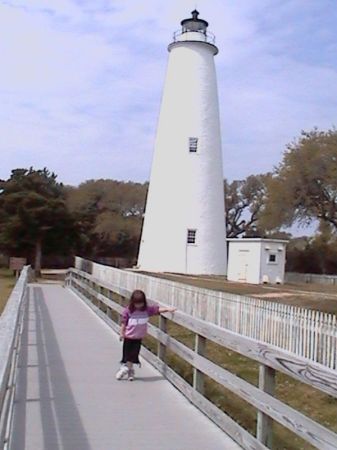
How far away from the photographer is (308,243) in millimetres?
50656

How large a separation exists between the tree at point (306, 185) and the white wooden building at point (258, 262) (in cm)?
740

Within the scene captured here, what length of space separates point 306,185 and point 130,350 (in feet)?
117

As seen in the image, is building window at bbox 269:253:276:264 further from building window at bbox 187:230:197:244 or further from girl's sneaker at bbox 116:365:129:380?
girl's sneaker at bbox 116:365:129:380

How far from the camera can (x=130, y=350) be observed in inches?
347

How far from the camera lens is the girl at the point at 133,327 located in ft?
28.7

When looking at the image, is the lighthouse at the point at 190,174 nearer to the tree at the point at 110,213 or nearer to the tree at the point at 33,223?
the tree at the point at 33,223

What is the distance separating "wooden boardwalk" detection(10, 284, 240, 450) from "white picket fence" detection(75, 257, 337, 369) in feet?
3.04

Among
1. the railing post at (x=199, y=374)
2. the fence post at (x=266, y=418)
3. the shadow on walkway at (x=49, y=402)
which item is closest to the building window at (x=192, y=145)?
the shadow on walkway at (x=49, y=402)

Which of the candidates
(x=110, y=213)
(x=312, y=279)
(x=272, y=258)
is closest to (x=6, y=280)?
(x=272, y=258)

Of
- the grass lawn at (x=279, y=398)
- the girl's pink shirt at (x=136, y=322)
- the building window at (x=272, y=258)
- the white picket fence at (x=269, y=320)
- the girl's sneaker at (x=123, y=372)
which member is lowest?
the grass lawn at (x=279, y=398)

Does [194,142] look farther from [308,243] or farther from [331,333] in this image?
[331,333]

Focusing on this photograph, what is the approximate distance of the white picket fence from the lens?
205 inches

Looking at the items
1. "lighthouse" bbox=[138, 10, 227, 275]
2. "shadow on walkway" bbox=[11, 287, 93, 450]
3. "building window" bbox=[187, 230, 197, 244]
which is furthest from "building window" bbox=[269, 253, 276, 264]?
"shadow on walkway" bbox=[11, 287, 93, 450]

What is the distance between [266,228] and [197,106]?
41.2ft
